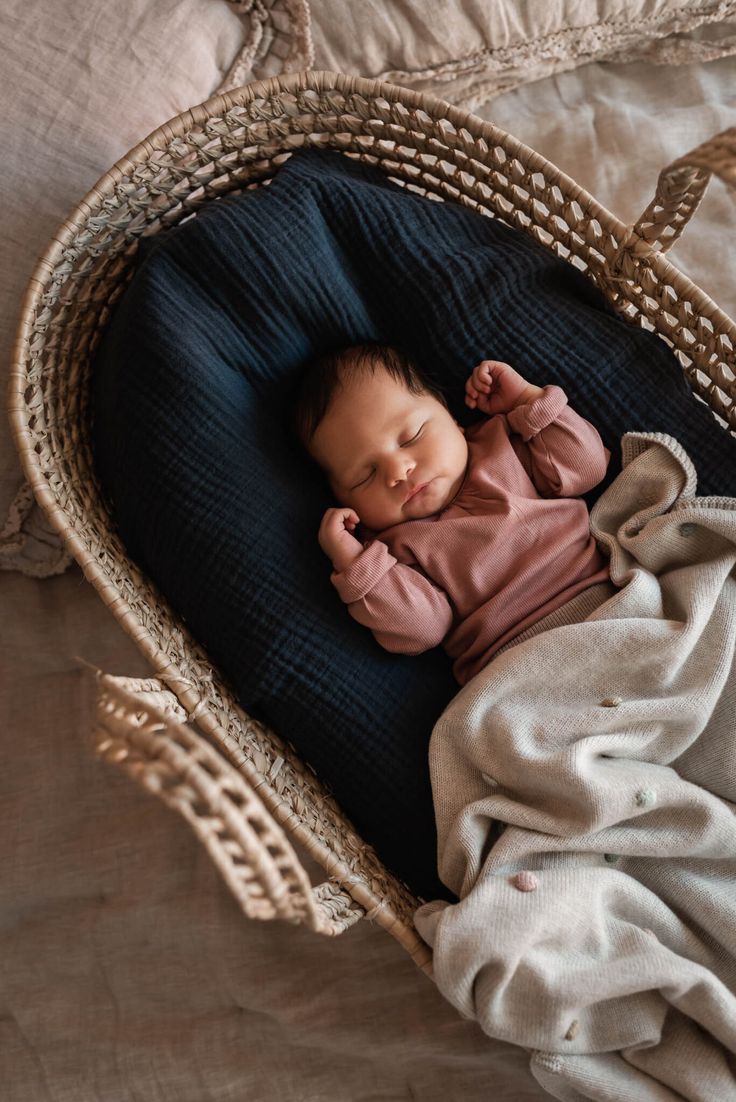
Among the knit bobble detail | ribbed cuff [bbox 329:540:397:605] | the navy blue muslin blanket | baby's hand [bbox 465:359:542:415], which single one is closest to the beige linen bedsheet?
the navy blue muslin blanket

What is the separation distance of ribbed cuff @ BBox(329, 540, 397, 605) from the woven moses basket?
20 centimetres

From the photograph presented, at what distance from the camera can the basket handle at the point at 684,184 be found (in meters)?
1.03

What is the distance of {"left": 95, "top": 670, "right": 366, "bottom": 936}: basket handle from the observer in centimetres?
75

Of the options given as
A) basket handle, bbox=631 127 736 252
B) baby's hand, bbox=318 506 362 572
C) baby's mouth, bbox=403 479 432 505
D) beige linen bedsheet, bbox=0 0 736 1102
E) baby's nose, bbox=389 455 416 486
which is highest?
basket handle, bbox=631 127 736 252

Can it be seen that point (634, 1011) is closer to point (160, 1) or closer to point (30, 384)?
point (30, 384)

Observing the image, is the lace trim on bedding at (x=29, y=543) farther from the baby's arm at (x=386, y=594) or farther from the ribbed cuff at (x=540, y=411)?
the ribbed cuff at (x=540, y=411)

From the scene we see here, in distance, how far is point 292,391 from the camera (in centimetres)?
133

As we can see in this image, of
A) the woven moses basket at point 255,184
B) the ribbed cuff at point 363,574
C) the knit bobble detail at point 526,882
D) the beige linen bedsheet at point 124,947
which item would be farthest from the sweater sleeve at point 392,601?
the beige linen bedsheet at point 124,947

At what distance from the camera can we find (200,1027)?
1284 mm

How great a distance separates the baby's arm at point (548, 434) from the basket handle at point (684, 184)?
0.24 m

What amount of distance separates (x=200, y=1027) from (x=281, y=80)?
1.32 m

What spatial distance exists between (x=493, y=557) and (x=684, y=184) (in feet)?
1.68

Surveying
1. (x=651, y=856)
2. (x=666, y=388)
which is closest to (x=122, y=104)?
(x=666, y=388)

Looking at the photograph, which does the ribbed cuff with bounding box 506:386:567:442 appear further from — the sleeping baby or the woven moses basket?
the woven moses basket
